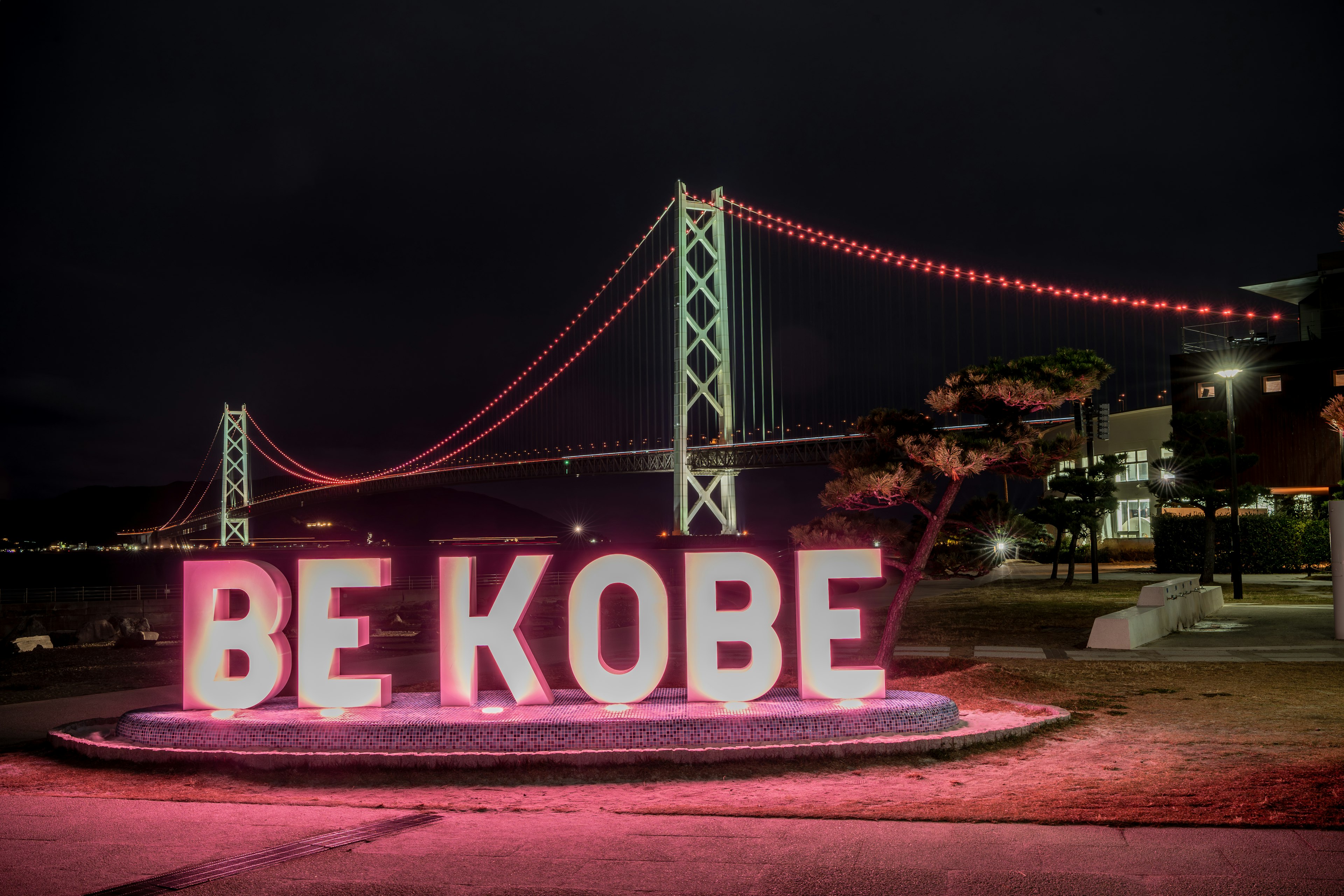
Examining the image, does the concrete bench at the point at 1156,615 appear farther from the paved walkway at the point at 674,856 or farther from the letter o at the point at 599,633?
the paved walkway at the point at 674,856

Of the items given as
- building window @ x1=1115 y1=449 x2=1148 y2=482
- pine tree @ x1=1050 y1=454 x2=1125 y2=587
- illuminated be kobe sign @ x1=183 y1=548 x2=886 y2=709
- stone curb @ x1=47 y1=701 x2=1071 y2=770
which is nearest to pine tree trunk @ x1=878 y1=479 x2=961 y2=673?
illuminated be kobe sign @ x1=183 y1=548 x2=886 y2=709

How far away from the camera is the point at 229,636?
7688 mm

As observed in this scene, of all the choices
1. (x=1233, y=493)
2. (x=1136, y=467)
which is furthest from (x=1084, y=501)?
(x=1136, y=467)

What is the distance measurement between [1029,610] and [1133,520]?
3039 cm

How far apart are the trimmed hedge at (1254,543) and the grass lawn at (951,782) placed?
25.3 metres

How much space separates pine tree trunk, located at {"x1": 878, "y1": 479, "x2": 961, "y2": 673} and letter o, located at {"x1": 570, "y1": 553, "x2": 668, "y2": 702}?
12.8 ft

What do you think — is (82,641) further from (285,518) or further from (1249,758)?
(285,518)

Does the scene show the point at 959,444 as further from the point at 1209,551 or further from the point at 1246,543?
the point at 1246,543

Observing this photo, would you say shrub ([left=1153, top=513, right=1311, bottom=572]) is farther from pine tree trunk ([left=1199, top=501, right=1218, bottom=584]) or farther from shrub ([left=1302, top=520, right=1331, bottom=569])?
pine tree trunk ([left=1199, top=501, right=1218, bottom=584])

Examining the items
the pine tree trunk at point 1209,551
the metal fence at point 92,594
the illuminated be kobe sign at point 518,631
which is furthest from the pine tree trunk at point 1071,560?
the metal fence at point 92,594

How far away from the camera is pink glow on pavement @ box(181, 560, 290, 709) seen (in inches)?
298

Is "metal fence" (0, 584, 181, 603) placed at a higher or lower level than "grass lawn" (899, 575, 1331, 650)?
lower

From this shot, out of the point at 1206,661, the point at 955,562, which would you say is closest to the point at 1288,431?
the point at 1206,661

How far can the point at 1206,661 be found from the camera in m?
12.0
